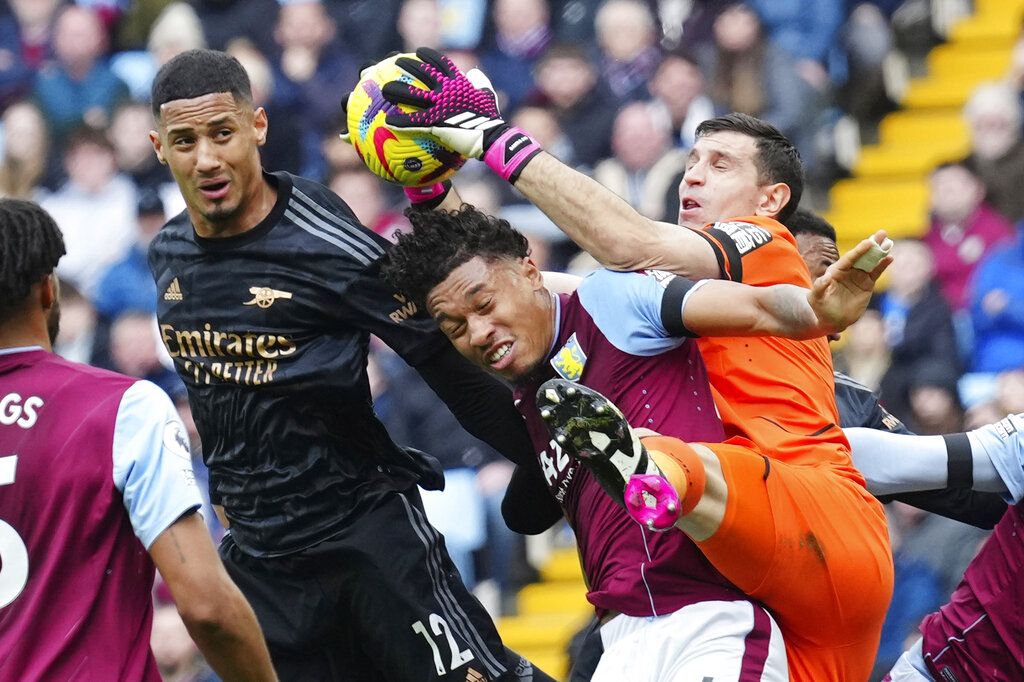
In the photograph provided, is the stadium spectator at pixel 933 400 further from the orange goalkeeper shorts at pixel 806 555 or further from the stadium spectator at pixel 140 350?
the stadium spectator at pixel 140 350

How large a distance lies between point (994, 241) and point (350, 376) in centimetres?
502

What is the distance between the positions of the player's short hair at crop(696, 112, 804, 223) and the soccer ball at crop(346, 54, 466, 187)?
908 mm

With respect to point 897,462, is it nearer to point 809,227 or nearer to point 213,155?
point 809,227

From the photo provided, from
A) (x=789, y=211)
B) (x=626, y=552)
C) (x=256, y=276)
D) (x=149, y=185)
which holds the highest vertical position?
(x=789, y=211)

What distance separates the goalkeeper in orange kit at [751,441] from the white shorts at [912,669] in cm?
96

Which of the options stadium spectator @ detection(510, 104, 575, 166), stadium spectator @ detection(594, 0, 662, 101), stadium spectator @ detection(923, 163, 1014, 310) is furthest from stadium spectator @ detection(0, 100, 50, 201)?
stadium spectator @ detection(923, 163, 1014, 310)

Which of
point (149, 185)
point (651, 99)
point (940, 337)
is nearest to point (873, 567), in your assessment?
point (940, 337)

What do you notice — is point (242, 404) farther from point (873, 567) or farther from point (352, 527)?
point (873, 567)

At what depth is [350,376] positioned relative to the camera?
5078 mm

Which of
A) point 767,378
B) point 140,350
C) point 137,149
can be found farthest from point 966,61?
point 767,378

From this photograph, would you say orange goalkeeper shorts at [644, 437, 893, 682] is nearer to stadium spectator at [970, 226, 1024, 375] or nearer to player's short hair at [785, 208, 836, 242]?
player's short hair at [785, 208, 836, 242]

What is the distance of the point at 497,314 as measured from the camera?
4.82 meters

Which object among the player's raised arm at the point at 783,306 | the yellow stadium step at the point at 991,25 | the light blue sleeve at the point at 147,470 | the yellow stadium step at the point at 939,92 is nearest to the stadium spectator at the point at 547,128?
the yellow stadium step at the point at 939,92

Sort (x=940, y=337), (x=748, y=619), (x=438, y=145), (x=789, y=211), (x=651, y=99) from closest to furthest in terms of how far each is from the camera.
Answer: (x=748, y=619)
(x=438, y=145)
(x=789, y=211)
(x=940, y=337)
(x=651, y=99)
